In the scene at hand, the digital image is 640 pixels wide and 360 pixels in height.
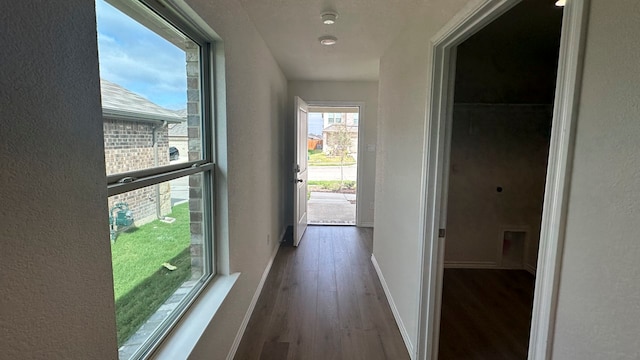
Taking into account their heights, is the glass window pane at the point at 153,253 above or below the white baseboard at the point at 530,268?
above

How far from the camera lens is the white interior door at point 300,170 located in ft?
13.5

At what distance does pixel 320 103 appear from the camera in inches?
197

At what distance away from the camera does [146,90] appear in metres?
1.20

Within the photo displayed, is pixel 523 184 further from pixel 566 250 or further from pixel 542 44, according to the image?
pixel 566 250

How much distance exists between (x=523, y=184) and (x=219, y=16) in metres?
3.38

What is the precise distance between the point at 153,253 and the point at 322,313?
1689mm

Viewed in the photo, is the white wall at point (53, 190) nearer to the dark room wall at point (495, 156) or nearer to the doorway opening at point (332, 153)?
the dark room wall at point (495, 156)

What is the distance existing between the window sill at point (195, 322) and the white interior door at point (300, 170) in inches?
87.8

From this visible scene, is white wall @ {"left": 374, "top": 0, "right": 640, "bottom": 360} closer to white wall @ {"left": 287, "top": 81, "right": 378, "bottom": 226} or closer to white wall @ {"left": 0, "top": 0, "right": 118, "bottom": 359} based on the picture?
white wall @ {"left": 0, "top": 0, "right": 118, "bottom": 359}

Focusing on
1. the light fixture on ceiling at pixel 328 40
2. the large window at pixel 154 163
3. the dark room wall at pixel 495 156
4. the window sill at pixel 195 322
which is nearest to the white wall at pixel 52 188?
the large window at pixel 154 163

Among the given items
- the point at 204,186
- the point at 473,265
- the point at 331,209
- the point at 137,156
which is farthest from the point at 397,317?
the point at 331,209

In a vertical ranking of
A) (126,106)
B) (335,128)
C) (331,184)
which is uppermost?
(335,128)

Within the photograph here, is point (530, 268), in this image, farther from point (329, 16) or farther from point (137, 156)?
point (137, 156)

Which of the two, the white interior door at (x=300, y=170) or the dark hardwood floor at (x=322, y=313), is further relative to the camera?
the white interior door at (x=300, y=170)
